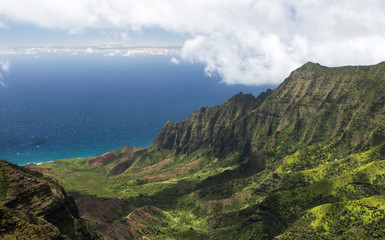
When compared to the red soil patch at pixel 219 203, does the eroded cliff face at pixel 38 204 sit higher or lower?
higher

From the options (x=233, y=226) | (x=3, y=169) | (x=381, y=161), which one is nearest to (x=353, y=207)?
(x=381, y=161)

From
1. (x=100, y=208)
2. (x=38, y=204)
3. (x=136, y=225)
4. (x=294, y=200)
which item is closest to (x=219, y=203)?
(x=294, y=200)

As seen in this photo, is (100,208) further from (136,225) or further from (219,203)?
(219,203)

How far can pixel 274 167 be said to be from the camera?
193125 millimetres

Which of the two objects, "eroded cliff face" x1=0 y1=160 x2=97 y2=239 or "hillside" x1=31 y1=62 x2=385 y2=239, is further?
"hillside" x1=31 y1=62 x2=385 y2=239

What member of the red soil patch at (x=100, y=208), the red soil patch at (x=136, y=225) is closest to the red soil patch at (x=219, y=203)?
the red soil patch at (x=136, y=225)

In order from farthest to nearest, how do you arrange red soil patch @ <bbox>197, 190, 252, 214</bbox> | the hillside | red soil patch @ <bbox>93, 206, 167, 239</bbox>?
red soil patch @ <bbox>197, 190, 252, 214</bbox>
the hillside
red soil patch @ <bbox>93, 206, 167, 239</bbox>

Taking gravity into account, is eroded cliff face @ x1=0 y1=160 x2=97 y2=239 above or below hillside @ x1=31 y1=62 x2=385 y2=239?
above

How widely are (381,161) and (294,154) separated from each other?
5814cm

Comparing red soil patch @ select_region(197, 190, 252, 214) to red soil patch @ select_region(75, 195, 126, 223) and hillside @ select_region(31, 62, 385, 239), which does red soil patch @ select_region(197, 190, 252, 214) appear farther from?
red soil patch @ select_region(75, 195, 126, 223)

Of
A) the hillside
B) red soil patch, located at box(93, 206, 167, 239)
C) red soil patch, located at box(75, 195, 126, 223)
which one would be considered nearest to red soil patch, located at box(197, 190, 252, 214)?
the hillside

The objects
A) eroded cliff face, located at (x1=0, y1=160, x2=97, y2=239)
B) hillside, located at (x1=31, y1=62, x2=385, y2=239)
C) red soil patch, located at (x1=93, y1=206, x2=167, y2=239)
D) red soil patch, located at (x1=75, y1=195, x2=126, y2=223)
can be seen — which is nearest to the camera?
eroded cliff face, located at (x1=0, y1=160, x2=97, y2=239)

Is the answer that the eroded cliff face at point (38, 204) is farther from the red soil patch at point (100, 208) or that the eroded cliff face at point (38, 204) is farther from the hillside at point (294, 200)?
the red soil patch at point (100, 208)

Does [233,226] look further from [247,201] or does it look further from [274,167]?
[274,167]
